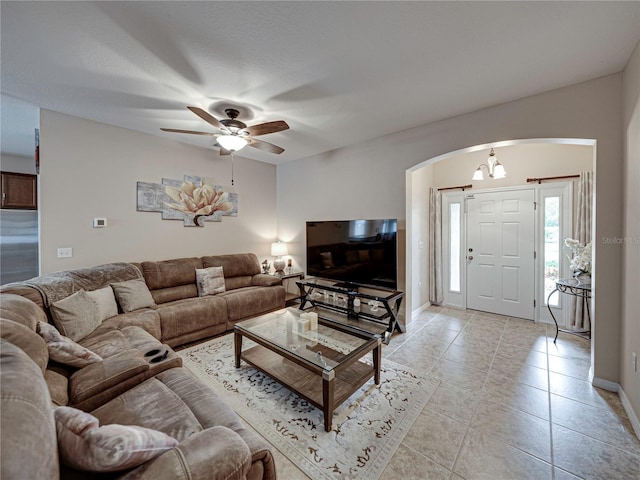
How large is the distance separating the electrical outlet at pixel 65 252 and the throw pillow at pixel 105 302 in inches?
29.9

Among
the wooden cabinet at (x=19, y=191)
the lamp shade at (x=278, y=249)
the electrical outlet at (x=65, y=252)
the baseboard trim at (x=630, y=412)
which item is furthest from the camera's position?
the lamp shade at (x=278, y=249)

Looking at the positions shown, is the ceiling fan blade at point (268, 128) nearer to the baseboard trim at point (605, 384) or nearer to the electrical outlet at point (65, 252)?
the electrical outlet at point (65, 252)

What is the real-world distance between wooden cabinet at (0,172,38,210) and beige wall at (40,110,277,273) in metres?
1.66

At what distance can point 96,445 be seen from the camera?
81 cm

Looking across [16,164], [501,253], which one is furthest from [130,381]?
[16,164]

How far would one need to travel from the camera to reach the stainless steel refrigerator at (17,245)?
3.51m

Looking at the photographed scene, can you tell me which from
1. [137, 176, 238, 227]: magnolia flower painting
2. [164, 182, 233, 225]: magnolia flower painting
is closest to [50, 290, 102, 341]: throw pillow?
[137, 176, 238, 227]: magnolia flower painting

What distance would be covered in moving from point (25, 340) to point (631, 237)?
4.05 m

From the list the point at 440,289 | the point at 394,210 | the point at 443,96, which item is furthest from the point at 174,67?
the point at 440,289

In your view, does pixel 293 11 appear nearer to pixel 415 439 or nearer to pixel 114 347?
pixel 114 347

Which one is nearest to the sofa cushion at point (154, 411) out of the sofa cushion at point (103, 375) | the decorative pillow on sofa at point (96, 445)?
the sofa cushion at point (103, 375)

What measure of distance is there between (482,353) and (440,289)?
5.45ft

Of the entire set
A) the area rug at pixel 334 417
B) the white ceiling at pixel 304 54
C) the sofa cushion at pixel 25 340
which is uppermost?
the white ceiling at pixel 304 54

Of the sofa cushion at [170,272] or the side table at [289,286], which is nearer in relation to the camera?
the sofa cushion at [170,272]
